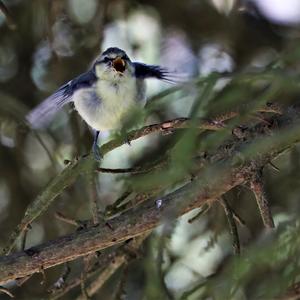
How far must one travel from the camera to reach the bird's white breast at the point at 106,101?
1.99m

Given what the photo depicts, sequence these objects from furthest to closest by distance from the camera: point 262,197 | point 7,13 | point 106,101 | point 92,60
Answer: point 92,60 < point 7,13 < point 106,101 < point 262,197

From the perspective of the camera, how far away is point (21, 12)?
2.84 metres

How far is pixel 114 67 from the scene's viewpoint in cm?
209

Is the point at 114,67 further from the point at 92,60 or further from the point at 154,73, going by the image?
the point at 92,60

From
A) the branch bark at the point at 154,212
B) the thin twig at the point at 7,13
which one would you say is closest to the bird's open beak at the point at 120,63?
the thin twig at the point at 7,13

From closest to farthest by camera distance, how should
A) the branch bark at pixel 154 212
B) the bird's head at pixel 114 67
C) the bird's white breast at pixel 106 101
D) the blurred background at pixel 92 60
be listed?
1. the branch bark at pixel 154 212
2. the bird's white breast at pixel 106 101
3. the bird's head at pixel 114 67
4. the blurred background at pixel 92 60

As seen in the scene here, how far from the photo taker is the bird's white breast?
199 centimetres

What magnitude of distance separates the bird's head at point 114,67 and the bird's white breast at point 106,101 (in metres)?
0.02

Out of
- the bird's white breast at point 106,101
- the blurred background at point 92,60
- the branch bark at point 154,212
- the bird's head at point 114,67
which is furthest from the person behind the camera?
the blurred background at point 92,60

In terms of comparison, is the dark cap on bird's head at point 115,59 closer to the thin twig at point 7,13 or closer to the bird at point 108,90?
the bird at point 108,90

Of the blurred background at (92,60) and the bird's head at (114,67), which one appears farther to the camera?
the blurred background at (92,60)

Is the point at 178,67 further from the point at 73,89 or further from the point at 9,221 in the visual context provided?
the point at 9,221

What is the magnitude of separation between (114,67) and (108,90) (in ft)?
0.25

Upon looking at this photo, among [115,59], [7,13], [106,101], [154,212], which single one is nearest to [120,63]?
[115,59]
